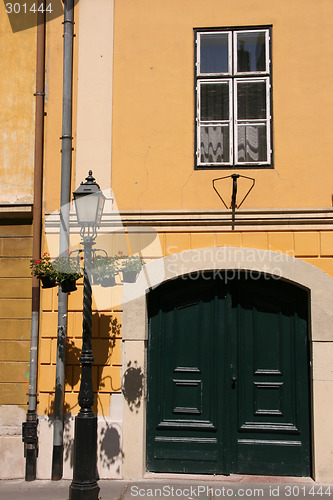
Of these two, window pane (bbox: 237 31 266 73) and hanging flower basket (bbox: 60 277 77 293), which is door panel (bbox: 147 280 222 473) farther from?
window pane (bbox: 237 31 266 73)

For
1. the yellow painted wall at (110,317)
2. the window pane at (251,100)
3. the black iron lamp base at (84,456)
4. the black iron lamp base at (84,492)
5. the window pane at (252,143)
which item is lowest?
the black iron lamp base at (84,492)

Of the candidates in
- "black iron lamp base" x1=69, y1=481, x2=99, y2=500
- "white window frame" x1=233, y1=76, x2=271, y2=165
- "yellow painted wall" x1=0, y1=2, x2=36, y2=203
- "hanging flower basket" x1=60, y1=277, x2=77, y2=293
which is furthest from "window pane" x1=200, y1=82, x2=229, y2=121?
"black iron lamp base" x1=69, y1=481, x2=99, y2=500

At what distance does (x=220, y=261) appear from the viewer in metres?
6.88

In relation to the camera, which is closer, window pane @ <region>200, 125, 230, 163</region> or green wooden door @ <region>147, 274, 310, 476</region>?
green wooden door @ <region>147, 274, 310, 476</region>

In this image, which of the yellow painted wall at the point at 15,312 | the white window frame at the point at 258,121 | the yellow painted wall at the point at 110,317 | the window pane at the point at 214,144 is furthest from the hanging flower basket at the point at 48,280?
the white window frame at the point at 258,121

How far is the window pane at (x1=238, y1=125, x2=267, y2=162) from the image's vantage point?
23.4 ft

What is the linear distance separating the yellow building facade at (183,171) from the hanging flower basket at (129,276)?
0.54 meters

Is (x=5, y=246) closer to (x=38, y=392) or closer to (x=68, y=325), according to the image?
(x=68, y=325)

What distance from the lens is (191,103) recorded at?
7215mm

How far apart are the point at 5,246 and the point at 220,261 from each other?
116 inches

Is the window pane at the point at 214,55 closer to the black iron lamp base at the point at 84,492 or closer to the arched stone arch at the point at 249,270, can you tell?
the arched stone arch at the point at 249,270

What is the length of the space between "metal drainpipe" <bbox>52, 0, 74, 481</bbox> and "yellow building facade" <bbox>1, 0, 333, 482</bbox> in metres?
0.10

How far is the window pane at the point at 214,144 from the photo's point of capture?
721 centimetres

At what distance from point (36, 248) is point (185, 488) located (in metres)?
3.58
